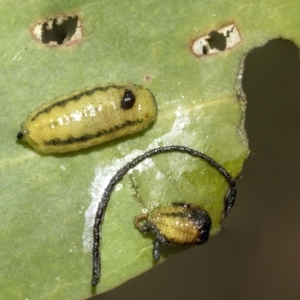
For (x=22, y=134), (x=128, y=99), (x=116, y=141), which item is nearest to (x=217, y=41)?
(x=128, y=99)

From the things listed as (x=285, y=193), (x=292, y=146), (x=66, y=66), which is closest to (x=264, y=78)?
(x=292, y=146)

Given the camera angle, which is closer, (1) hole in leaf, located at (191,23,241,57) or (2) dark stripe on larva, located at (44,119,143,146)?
(2) dark stripe on larva, located at (44,119,143,146)

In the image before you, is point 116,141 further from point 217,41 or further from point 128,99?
point 217,41

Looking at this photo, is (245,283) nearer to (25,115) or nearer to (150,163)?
(150,163)

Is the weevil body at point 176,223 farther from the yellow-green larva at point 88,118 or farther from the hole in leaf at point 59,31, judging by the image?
the hole in leaf at point 59,31

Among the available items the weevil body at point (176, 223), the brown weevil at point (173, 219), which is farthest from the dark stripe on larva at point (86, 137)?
the weevil body at point (176, 223)

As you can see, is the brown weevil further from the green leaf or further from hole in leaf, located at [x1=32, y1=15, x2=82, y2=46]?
hole in leaf, located at [x1=32, y1=15, x2=82, y2=46]

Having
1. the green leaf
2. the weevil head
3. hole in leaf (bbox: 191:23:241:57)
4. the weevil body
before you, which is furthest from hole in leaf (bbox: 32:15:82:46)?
the weevil body
